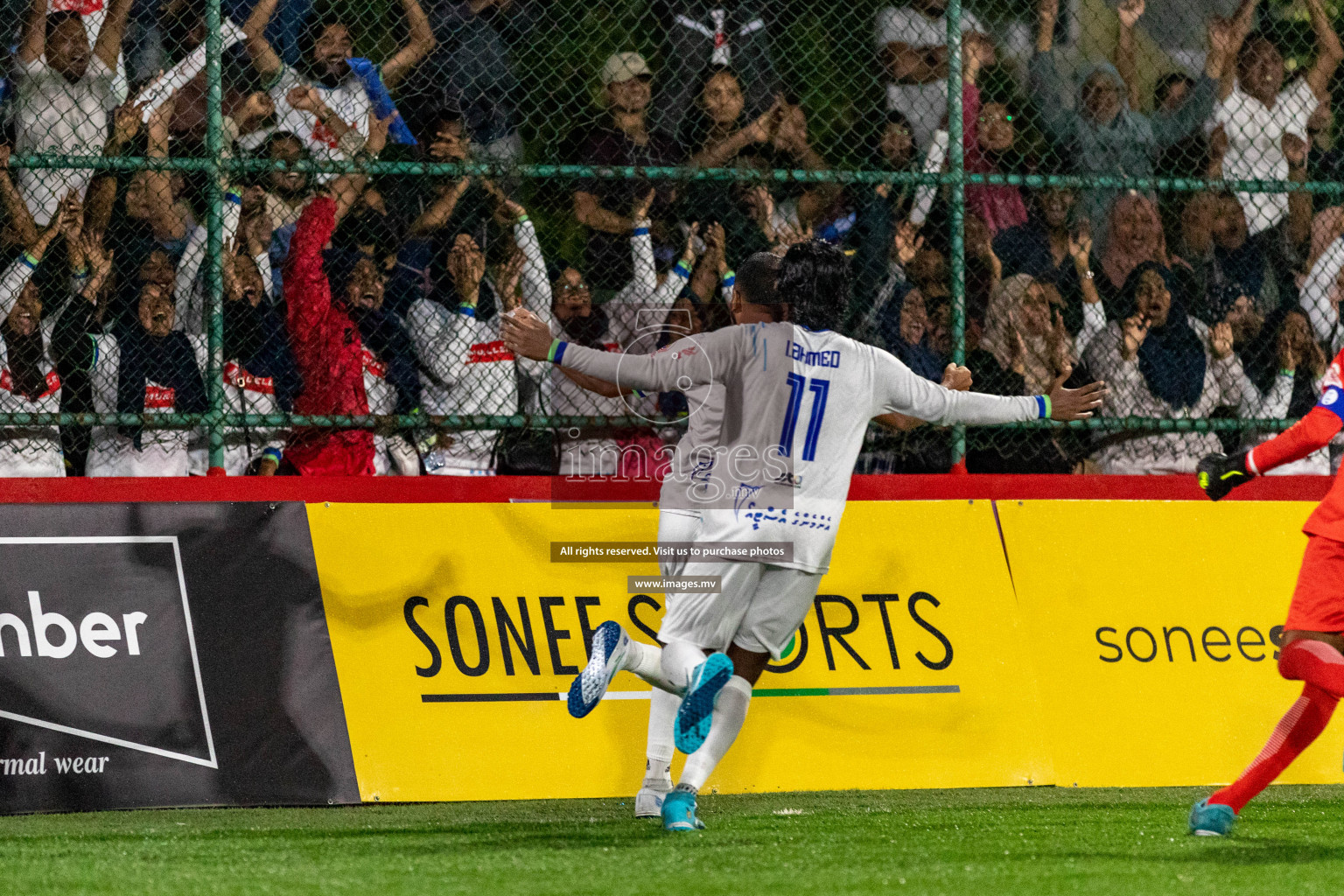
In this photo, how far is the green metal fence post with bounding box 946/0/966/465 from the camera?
7211 millimetres

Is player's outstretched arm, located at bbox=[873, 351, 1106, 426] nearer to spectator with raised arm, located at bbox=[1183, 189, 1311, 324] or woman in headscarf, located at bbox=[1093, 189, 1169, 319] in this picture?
woman in headscarf, located at bbox=[1093, 189, 1169, 319]

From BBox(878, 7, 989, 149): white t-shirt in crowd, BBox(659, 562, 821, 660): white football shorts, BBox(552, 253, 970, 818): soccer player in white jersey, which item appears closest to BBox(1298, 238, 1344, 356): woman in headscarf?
BBox(878, 7, 989, 149): white t-shirt in crowd

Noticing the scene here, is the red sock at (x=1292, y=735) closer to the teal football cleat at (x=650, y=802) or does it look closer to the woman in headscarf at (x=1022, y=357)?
the teal football cleat at (x=650, y=802)

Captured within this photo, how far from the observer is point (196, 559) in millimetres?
6312

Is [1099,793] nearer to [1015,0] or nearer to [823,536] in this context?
[823,536]

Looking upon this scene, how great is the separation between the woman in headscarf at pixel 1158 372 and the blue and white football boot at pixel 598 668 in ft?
10.3

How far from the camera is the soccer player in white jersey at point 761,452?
5.43m

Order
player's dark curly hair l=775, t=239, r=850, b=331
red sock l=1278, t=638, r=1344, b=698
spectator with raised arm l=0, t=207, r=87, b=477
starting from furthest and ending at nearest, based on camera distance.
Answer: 1. spectator with raised arm l=0, t=207, r=87, b=477
2. player's dark curly hair l=775, t=239, r=850, b=331
3. red sock l=1278, t=638, r=1344, b=698

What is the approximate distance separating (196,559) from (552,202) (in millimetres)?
2130

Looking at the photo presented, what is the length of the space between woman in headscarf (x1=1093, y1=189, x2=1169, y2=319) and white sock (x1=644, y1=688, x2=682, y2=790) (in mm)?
3061

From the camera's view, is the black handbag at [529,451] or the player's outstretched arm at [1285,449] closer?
the player's outstretched arm at [1285,449]

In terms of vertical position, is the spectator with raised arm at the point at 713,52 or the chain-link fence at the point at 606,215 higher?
the spectator with raised arm at the point at 713,52

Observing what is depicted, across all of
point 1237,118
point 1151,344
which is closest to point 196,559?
point 1151,344

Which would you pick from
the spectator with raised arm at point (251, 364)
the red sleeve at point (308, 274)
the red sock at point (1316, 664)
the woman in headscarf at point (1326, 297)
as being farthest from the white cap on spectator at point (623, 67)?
the red sock at point (1316, 664)
